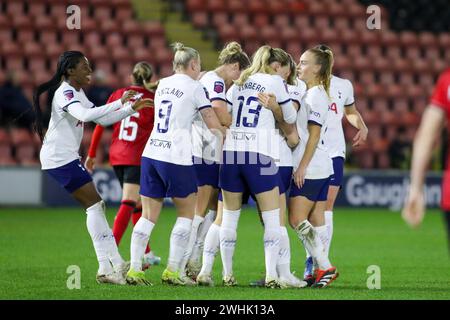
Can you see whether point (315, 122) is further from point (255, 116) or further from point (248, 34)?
point (248, 34)

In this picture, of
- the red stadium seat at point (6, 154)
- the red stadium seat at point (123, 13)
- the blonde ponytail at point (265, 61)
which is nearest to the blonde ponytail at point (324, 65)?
the blonde ponytail at point (265, 61)

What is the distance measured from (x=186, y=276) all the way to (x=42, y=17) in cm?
1367

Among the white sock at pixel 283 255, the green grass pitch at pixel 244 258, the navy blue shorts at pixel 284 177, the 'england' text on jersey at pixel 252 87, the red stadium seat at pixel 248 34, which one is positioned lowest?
the green grass pitch at pixel 244 258

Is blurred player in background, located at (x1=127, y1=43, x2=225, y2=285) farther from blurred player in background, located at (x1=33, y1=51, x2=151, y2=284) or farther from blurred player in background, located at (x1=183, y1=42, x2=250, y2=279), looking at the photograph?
blurred player in background, located at (x1=33, y1=51, x2=151, y2=284)

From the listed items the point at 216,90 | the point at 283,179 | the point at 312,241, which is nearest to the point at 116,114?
the point at 216,90

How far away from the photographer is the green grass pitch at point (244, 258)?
7918 millimetres

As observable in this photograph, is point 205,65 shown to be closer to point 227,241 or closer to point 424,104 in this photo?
→ point 424,104

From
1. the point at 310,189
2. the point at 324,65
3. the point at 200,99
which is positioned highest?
the point at 324,65

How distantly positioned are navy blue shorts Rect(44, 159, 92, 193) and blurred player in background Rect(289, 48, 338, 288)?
190cm

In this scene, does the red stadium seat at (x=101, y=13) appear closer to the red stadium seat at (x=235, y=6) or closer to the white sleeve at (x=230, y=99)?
the red stadium seat at (x=235, y=6)

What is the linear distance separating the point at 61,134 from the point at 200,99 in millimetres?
1348

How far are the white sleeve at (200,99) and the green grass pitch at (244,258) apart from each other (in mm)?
1577

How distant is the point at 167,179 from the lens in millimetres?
8297
